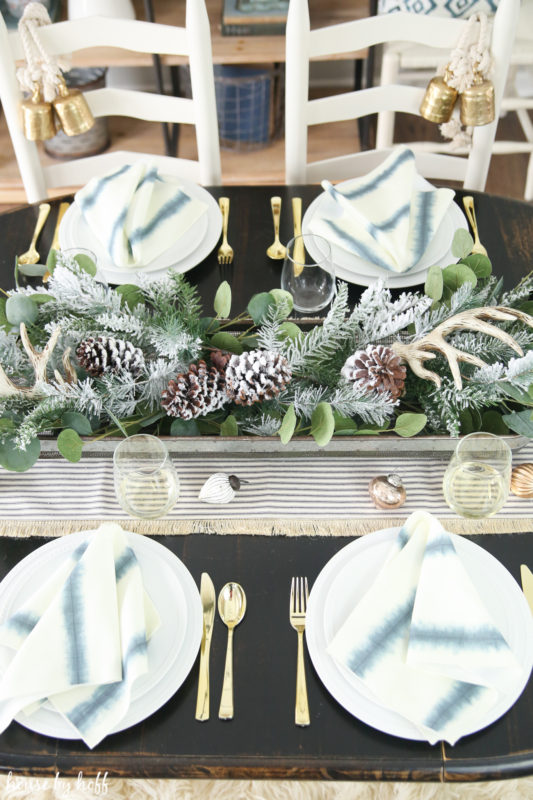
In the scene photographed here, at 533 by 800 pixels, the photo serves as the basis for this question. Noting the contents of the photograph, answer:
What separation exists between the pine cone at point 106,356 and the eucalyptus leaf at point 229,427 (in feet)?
0.41

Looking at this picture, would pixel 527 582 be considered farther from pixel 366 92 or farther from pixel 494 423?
pixel 366 92

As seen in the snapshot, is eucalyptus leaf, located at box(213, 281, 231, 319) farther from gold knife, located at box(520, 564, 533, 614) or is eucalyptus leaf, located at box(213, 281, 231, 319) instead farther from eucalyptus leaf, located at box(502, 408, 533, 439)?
gold knife, located at box(520, 564, 533, 614)

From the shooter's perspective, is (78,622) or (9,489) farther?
(9,489)

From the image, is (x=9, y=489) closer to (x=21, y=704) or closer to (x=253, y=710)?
(x=21, y=704)

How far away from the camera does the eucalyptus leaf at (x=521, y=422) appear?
0.88 meters

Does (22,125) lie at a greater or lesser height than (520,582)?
greater

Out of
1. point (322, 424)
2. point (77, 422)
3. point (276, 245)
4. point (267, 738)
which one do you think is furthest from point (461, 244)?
point (267, 738)

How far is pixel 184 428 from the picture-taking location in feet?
2.90

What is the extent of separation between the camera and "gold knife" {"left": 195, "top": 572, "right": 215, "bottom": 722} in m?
0.73

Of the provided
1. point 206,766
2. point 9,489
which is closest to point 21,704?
point 206,766

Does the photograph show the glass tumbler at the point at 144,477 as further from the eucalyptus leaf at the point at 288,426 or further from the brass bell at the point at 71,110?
the brass bell at the point at 71,110

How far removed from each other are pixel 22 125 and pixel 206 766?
1.10 meters

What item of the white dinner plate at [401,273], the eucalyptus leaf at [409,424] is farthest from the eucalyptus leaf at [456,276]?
the eucalyptus leaf at [409,424]

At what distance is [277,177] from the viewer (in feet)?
7.30
